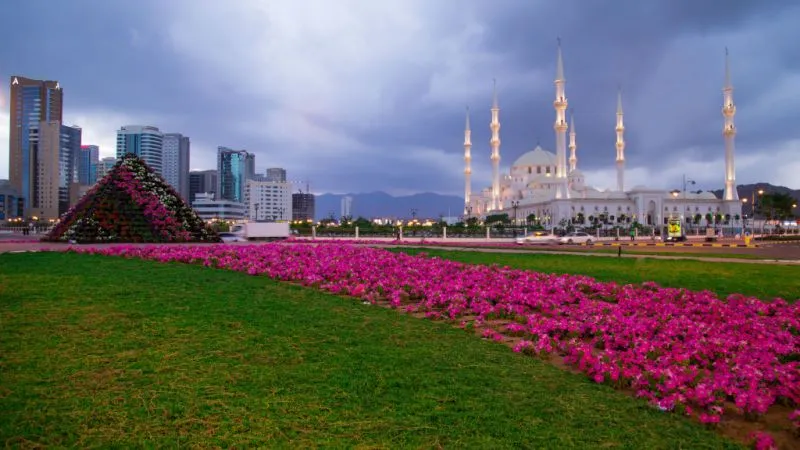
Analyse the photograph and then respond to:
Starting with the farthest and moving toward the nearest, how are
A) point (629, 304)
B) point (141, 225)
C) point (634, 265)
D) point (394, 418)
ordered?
point (141, 225) → point (634, 265) → point (629, 304) → point (394, 418)

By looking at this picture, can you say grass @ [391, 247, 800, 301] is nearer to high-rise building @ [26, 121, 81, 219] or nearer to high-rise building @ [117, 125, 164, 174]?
high-rise building @ [26, 121, 81, 219]

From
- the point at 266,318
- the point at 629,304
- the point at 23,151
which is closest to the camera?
the point at 266,318

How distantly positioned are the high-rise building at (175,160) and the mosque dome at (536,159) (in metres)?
114

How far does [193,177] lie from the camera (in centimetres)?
19538

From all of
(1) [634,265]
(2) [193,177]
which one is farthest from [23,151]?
(1) [634,265]

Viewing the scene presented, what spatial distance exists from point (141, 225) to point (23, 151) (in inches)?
5976

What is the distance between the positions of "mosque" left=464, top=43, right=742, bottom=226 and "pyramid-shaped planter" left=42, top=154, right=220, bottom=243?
75670 mm

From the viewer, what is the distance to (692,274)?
13969 millimetres

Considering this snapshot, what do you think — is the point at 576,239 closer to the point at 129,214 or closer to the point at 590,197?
the point at 129,214

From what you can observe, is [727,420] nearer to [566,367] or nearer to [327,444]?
[566,367]

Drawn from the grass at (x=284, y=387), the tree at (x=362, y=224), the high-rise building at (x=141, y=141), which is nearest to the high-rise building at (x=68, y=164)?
the high-rise building at (x=141, y=141)

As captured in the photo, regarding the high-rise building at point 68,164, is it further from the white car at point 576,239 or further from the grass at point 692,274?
the grass at point 692,274

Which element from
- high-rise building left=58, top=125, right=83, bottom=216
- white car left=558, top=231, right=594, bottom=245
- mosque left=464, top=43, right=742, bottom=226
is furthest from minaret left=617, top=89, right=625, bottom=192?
high-rise building left=58, top=125, right=83, bottom=216

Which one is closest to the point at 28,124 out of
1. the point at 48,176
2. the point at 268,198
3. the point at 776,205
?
the point at 48,176
